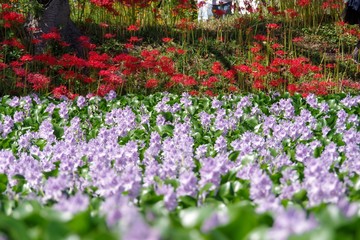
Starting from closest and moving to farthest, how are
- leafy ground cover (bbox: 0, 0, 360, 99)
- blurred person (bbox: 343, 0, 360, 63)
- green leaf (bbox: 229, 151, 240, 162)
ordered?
1. green leaf (bbox: 229, 151, 240, 162)
2. leafy ground cover (bbox: 0, 0, 360, 99)
3. blurred person (bbox: 343, 0, 360, 63)

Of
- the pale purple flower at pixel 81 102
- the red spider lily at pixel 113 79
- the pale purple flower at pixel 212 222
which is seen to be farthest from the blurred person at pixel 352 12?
the pale purple flower at pixel 212 222

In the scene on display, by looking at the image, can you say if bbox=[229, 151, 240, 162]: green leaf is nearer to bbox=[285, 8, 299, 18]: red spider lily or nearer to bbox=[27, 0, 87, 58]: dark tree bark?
bbox=[27, 0, 87, 58]: dark tree bark

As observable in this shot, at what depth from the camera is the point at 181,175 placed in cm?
209

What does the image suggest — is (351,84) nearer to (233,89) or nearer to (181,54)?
(233,89)

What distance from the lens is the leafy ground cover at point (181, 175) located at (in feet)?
3.90

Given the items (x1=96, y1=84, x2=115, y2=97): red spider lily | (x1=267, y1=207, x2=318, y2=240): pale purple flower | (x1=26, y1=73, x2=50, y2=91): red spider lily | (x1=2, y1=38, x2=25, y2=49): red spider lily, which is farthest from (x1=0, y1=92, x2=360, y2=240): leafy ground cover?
(x1=2, y1=38, x2=25, y2=49): red spider lily

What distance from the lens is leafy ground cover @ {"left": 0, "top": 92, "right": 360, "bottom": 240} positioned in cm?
119

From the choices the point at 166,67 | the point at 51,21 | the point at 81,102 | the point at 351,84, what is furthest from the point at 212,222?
the point at 51,21

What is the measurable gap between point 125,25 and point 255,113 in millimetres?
5287

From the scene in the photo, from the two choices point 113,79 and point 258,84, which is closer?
point 113,79

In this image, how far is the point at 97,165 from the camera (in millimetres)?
2328

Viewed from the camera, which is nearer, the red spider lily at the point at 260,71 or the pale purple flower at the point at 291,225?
the pale purple flower at the point at 291,225

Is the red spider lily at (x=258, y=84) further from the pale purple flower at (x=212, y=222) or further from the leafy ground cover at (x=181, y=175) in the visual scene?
the pale purple flower at (x=212, y=222)

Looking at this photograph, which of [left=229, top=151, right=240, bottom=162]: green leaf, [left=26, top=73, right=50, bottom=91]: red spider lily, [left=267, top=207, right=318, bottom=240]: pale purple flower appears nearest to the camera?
[left=267, top=207, right=318, bottom=240]: pale purple flower
